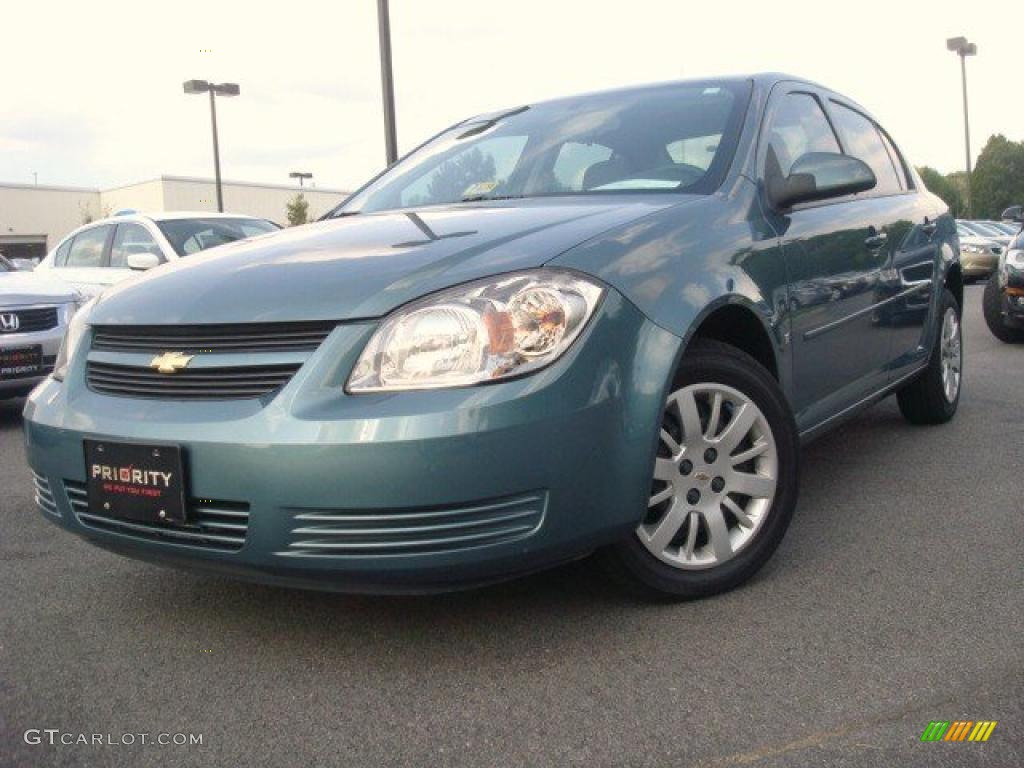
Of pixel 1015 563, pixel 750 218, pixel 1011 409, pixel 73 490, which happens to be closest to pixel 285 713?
pixel 73 490

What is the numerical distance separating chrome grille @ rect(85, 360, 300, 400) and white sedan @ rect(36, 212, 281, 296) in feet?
20.6

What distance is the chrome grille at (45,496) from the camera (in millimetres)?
2787

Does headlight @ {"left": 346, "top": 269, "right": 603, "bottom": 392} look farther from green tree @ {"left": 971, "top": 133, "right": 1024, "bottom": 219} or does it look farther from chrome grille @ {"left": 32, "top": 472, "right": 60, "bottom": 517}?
green tree @ {"left": 971, "top": 133, "right": 1024, "bottom": 219}

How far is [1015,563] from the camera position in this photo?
3.11m

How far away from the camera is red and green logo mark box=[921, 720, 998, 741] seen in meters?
2.09

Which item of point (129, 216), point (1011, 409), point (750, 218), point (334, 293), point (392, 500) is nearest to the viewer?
point (392, 500)

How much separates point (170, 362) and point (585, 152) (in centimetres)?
168

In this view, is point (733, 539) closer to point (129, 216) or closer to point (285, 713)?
point (285, 713)

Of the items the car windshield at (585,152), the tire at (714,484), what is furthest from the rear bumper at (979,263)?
the tire at (714,484)

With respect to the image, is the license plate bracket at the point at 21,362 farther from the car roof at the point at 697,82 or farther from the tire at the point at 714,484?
the tire at the point at 714,484

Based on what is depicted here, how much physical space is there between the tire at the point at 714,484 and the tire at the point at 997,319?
254 inches

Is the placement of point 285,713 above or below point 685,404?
below

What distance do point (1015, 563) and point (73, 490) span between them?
2637 millimetres

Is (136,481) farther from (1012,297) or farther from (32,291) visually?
(1012,297)
